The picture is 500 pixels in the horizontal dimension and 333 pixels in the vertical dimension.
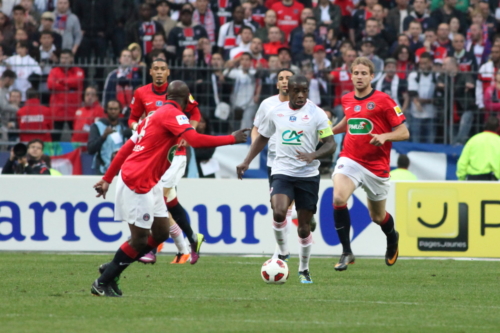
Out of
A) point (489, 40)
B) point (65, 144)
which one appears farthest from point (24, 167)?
point (489, 40)

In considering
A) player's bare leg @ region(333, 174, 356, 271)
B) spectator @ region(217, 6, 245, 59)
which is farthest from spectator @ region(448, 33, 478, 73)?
player's bare leg @ region(333, 174, 356, 271)

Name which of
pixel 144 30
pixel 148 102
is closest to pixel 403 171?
pixel 148 102

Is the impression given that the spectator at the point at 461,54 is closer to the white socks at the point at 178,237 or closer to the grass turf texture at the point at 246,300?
the grass turf texture at the point at 246,300

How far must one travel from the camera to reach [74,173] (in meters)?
16.8

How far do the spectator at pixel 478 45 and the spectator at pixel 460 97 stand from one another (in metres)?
2.25

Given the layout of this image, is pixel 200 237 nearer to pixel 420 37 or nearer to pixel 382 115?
pixel 382 115

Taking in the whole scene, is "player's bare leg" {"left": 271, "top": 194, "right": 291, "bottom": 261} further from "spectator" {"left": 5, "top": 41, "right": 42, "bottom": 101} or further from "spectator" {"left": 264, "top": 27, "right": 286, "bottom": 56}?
"spectator" {"left": 264, "top": 27, "right": 286, "bottom": 56}

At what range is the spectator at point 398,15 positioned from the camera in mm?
19875

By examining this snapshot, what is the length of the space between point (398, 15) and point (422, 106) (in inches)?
151

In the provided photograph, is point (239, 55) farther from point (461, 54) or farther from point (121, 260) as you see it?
point (121, 260)

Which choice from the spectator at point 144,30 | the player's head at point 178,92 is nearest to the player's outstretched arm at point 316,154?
the player's head at point 178,92

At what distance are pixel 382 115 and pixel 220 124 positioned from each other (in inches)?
235

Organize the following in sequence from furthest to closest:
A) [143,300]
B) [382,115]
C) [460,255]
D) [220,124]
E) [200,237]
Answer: [220,124] < [460,255] < [200,237] < [382,115] < [143,300]

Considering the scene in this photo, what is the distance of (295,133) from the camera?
9.84m
